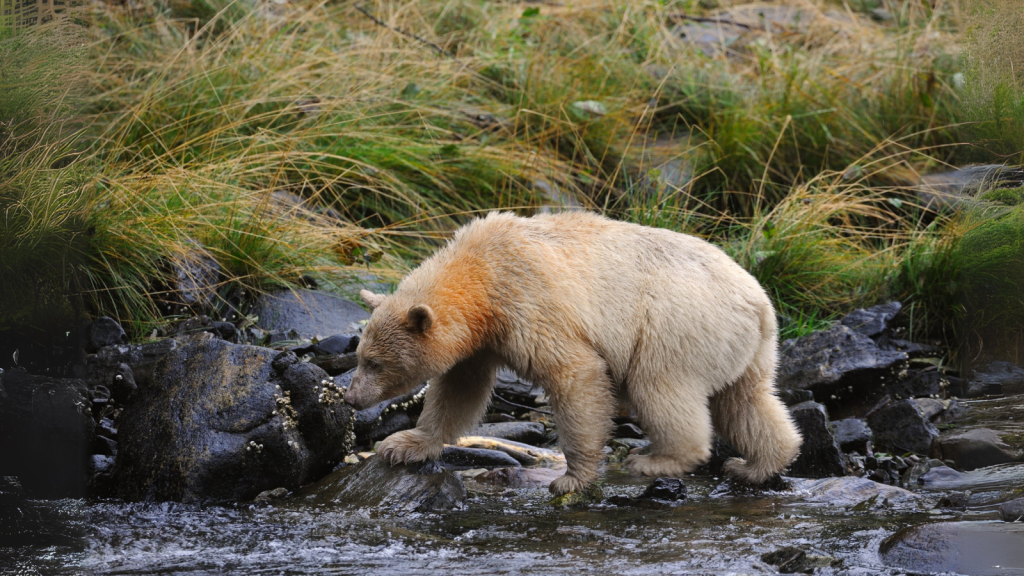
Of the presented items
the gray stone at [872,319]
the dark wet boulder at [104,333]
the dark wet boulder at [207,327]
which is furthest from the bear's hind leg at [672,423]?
the dark wet boulder at [104,333]

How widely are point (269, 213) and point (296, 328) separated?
1117 millimetres

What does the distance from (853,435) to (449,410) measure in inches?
99.9

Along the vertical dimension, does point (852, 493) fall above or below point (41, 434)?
below

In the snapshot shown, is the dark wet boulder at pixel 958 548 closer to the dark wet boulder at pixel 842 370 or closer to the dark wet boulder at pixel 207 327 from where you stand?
the dark wet boulder at pixel 842 370

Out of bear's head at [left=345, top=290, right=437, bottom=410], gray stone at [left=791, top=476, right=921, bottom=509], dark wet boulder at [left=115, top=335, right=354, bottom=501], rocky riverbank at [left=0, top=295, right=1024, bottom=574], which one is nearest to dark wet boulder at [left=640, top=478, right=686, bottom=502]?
rocky riverbank at [left=0, top=295, right=1024, bottom=574]

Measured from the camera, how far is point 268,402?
4730 millimetres

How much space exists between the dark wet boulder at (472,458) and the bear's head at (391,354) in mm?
855

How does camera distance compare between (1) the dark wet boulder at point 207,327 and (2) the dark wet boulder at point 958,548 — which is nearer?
(2) the dark wet boulder at point 958,548

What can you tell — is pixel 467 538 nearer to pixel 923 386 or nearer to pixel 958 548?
pixel 958 548

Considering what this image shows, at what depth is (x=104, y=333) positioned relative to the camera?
588 cm

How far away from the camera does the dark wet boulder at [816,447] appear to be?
17.2 ft

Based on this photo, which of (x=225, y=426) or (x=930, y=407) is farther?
(x=930, y=407)

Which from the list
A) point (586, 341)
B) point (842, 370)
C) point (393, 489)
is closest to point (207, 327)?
point (393, 489)

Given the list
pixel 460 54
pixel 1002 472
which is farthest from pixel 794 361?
pixel 460 54
